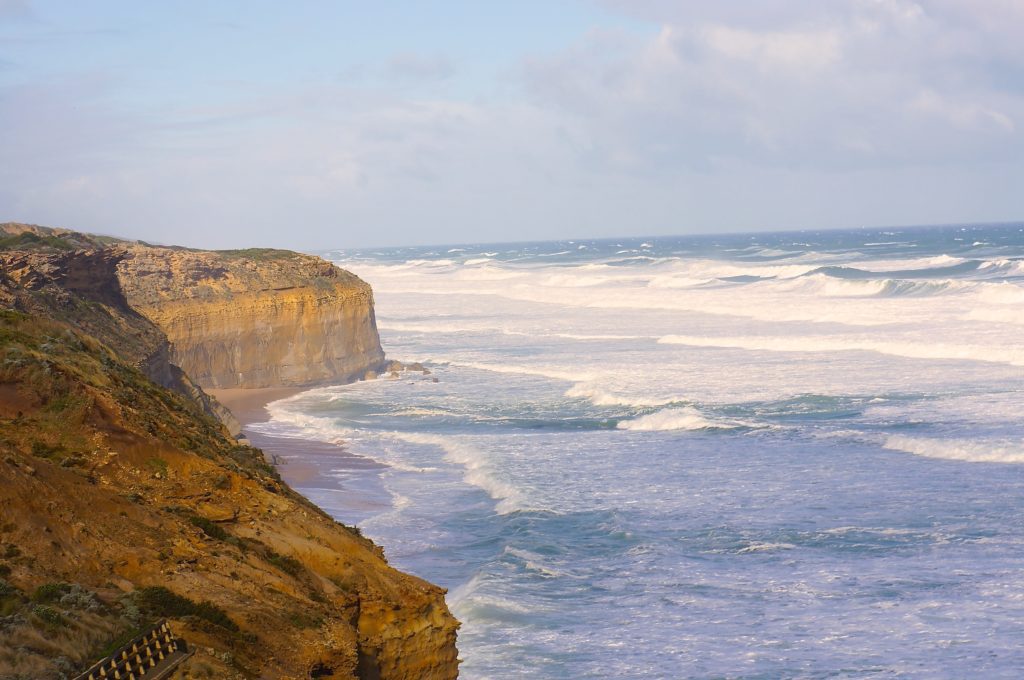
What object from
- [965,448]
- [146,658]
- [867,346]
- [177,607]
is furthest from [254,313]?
[146,658]

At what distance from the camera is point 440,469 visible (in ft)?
84.0

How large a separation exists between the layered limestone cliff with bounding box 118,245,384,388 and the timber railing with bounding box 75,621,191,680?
29.3 m

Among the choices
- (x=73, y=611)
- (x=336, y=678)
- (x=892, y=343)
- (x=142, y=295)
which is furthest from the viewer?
(x=892, y=343)

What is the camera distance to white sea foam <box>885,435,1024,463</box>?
79.6 feet

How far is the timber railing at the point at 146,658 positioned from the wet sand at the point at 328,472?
41.5 ft

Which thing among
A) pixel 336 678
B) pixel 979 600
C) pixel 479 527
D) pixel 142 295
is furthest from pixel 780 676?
pixel 142 295

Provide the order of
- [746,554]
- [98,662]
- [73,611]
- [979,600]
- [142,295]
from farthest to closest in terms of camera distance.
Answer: [142,295], [746,554], [979,600], [73,611], [98,662]

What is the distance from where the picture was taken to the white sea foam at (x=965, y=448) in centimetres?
2427

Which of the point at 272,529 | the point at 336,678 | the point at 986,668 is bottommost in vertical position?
the point at 986,668

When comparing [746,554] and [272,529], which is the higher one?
[272,529]

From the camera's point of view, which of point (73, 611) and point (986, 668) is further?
point (986, 668)

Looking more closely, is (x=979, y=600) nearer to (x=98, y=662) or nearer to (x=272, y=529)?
(x=272, y=529)

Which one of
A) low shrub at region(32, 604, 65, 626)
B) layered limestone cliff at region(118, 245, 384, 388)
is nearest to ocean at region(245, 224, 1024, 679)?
layered limestone cliff at region(118, 245, 384, 388)

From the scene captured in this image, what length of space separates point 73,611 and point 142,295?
97.1ft
